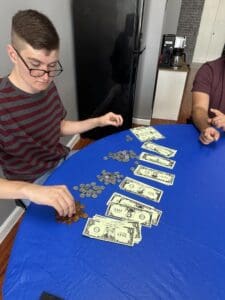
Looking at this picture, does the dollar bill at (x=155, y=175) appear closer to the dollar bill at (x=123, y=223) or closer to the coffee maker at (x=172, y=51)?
the dollar bill at (x=123, y=223)

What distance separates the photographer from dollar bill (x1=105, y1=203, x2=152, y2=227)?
86 centimetres

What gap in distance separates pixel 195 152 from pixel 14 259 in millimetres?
942

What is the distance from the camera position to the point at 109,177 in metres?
1.05

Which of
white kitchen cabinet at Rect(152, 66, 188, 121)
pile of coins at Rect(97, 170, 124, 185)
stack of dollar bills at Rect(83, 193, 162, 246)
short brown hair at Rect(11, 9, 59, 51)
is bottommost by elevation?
white kitchen cabinet at Rect(152, 66, 188, 121)

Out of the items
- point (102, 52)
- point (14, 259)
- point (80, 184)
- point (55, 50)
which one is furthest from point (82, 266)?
point (102, 52)

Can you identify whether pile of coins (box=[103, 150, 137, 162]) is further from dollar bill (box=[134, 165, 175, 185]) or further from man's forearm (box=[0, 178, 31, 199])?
man's forearm (box=[0, 178, 31, 199])

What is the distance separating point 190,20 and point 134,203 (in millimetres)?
6315

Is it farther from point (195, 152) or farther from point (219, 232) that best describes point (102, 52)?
point (219, 232)

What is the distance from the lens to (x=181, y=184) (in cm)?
104

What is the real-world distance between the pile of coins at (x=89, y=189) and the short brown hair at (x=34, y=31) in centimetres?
55

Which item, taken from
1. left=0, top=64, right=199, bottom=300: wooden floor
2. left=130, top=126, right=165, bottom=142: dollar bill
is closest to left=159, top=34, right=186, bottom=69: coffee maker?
left=0, top=64, right=199, bottom=300: wooden floor

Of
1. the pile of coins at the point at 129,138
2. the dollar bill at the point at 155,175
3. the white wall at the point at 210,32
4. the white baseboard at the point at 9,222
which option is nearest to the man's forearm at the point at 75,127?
the pile of coins at the point at 129,138

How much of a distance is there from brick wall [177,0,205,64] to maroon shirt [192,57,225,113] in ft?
16.5

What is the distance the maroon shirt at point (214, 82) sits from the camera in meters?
1.66
